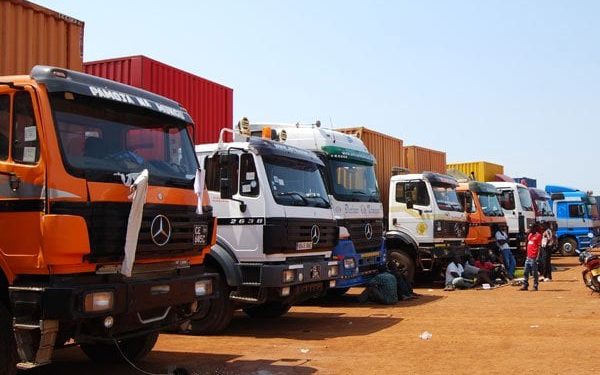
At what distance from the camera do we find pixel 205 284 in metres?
5.74

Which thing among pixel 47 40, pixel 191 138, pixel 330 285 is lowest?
pixel 330 285

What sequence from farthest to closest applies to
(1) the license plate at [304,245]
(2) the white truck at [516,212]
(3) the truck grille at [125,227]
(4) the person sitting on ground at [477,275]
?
1. (2) the white truck at [516,212]
2. (4) the person sitting on ground at [477,275]
3. (1) the license plate at [304,245]
4. (3) the truck grille at [125,227]

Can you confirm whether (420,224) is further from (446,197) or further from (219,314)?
(219,314)

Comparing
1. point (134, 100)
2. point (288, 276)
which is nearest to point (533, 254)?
point (288, 276)

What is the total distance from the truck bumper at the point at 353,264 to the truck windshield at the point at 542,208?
37.4 feet

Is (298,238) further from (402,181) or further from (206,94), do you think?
(402,181)

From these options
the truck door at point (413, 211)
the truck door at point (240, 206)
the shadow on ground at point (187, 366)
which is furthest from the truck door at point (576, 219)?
the shadow on ground at point (187, 366)

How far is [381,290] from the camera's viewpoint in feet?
37.0

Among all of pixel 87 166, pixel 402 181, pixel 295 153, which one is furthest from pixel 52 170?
pixel 402 181

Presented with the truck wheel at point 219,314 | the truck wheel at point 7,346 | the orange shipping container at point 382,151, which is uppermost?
the orange shipping container at point 382,151

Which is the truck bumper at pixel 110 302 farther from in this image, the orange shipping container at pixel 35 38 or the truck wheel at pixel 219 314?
the orange shipping container at pixel 35 38

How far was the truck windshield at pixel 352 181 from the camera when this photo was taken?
10.4m

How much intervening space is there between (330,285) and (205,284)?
3.32 metres

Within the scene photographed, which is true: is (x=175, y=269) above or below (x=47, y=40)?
below
